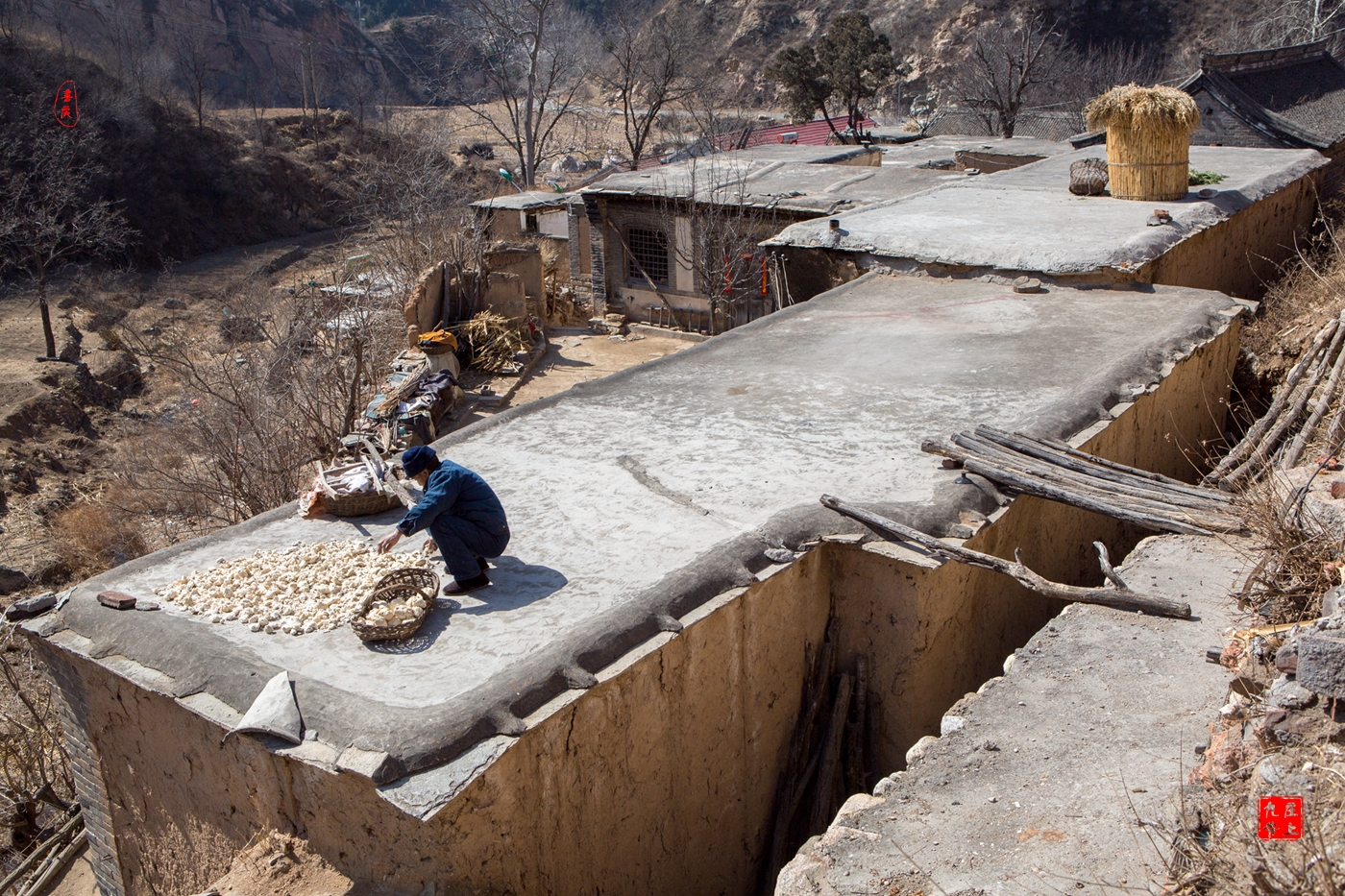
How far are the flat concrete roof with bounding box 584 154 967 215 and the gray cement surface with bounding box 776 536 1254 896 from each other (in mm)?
11652

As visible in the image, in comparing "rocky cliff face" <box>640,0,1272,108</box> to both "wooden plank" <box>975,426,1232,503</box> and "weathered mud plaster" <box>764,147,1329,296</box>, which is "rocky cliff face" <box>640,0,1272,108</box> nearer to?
"weathered mud plaster" <box>764,147,1329,296</box>

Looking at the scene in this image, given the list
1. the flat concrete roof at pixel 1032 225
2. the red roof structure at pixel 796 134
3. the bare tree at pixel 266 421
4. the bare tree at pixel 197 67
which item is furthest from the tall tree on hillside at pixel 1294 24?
the bare tree at pixel 197 67

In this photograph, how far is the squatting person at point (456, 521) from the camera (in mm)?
5094

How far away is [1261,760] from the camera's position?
3.38 metres

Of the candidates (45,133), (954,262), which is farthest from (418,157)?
(954,262)

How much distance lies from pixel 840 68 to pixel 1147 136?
71.5 feet

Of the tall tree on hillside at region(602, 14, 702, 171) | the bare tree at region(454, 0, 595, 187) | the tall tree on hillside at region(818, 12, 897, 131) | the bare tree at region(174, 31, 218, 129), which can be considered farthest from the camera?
the tall tree on hillside at region(602, 14, 702, 171)

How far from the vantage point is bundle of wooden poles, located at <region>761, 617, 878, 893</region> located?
5898 millimetres

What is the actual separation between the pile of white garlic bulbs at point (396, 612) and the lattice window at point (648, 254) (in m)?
15.0

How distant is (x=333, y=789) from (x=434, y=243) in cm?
1468

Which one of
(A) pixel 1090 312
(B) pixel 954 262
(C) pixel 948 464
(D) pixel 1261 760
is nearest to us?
(D) pixel 1261 760

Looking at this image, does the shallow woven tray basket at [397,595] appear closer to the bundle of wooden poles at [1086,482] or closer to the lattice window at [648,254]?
the bundle of wooden poles at [1086,482]

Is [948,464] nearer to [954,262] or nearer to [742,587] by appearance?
[742,587]
